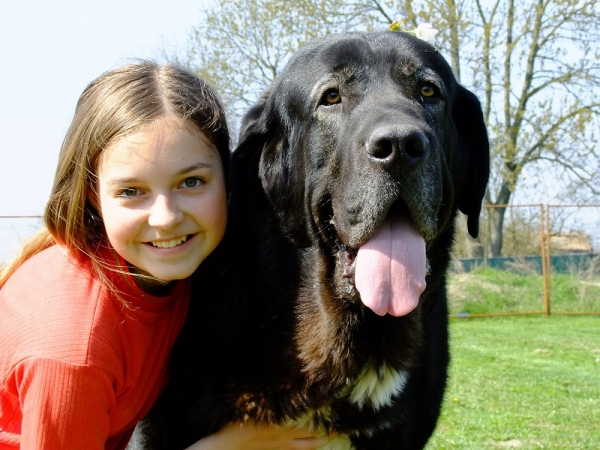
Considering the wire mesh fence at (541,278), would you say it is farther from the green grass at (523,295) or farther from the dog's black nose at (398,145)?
the dog's black nose at (398,145)

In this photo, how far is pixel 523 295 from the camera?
13.1m

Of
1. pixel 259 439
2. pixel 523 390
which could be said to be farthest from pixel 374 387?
pixel 523 390

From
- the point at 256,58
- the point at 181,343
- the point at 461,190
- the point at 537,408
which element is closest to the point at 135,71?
the point at 181,343

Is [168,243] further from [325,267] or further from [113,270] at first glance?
[325,267]

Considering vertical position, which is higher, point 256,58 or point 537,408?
point 256,58

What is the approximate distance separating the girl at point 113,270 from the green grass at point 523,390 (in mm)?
2472

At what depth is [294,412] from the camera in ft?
7.60

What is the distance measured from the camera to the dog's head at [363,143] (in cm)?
209

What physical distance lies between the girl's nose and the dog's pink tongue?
62 centimetres

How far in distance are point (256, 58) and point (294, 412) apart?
56.5 feet

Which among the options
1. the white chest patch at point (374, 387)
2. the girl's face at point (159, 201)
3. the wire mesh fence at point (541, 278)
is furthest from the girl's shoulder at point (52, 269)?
the wire mesh fence at point (541, 278)

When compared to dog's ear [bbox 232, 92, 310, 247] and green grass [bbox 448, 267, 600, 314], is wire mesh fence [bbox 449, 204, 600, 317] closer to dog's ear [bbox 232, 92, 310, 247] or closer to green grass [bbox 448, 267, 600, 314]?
green grass [bbox 448, 267, 600, 314]

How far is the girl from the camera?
2.01m

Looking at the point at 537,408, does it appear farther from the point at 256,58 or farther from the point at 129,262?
the point at 256,58
